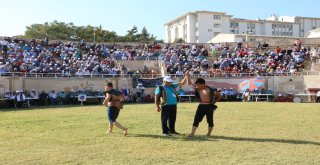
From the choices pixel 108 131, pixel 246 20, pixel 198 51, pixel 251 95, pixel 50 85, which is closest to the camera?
pixel 108 131

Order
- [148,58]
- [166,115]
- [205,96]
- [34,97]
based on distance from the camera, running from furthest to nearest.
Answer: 1. [148,58]
2. [34,97]
3. [166,115]
4. [205,96]

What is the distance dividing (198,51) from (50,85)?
631 inches

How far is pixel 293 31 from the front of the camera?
422 ft

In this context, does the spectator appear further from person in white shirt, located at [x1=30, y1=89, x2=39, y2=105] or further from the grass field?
the grass field

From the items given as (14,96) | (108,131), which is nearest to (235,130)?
(108,131)

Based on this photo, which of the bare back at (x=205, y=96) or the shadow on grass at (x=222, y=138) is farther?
the bare back at (x=205, y=96)

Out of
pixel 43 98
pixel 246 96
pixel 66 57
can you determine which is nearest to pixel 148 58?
pixel 66 57

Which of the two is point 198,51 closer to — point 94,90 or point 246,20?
point 94,90

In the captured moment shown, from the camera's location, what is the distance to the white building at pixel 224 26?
11269cm

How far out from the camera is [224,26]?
11494 centimetres

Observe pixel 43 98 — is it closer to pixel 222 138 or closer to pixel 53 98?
pixel 53 98

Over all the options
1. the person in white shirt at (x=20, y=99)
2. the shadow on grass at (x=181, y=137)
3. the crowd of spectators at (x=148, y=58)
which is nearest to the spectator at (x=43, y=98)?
the person in white shirt at (x=20, y=99)

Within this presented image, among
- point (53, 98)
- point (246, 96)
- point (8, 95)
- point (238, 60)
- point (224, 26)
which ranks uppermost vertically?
point (224, 26)

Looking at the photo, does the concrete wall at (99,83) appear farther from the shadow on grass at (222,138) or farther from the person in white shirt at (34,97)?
the shadow on grass at (222,138)
